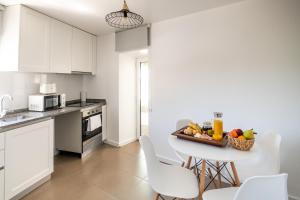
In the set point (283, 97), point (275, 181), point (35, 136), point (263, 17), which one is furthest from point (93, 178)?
point (263, 17)

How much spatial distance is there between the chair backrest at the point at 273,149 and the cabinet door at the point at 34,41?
299cm

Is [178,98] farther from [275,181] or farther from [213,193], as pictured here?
[275,181]

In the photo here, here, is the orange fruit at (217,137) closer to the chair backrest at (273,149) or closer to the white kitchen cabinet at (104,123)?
the chair backrest at (273,149)

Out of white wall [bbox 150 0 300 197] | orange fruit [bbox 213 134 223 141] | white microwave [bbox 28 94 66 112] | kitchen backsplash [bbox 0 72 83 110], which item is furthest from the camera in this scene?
white microwave [bbox 28 94 66 112]

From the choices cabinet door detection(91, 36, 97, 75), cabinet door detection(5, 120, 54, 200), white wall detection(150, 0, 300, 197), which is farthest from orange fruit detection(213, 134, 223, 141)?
cabinet door detection(91, 36, 97, 75)

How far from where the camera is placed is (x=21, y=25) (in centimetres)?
226

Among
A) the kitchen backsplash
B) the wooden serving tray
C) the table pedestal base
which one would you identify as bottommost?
the table pedestal base

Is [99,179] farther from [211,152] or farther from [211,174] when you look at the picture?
[211,152]

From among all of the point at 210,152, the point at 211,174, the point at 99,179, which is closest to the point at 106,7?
the point at 210,152

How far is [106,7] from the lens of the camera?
242 centimetres

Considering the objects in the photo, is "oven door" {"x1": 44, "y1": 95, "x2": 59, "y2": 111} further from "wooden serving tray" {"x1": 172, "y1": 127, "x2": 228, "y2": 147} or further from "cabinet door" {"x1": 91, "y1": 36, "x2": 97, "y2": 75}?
"wooden serving tray" {"x1": 172, "y1": 127, "x2": 228, "y2": 147}

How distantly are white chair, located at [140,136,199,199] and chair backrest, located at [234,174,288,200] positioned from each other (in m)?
0.48

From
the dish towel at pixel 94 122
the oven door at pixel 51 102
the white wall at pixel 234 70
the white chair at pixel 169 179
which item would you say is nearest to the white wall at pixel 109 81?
the dish towel at pixel 94 122

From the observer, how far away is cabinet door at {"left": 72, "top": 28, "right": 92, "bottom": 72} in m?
3.17
